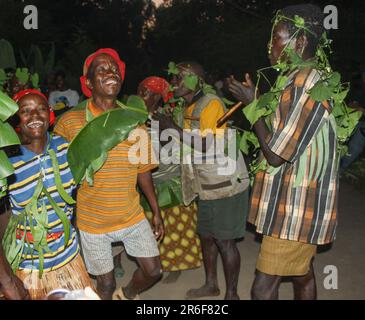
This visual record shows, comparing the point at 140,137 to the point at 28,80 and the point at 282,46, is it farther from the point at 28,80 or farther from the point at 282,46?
the point at 28,80

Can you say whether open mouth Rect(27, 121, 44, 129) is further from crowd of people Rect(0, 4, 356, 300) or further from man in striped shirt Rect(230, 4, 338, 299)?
man in striped shirt Rect(230, 4, 338, 299)

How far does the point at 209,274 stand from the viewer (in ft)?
14.6

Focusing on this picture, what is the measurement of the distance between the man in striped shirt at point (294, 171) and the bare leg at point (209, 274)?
131 centimetres

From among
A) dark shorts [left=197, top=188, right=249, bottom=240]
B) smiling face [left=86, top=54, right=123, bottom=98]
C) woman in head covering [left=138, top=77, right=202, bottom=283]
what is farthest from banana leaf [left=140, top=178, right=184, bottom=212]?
smiling face [left=86, top=54, right=123, bottom=98]

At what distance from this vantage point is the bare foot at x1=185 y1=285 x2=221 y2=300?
14.6 ft

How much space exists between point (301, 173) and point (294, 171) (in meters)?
0.04

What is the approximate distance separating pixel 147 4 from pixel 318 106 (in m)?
36.8

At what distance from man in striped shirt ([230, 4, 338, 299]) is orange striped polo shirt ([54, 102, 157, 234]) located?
2.90 ft

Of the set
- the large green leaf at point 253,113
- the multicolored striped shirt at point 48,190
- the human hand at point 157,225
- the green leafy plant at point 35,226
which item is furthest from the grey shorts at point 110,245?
the large green leaf at point 253,113

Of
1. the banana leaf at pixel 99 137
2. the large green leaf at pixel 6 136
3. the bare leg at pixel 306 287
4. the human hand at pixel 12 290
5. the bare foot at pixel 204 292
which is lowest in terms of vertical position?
the bare foot at pixel 204 292

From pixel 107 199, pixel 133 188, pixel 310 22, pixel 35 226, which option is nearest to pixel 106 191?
pixel 107 199

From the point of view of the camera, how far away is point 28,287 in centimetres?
281

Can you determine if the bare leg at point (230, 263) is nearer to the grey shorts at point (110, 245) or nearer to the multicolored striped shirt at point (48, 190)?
the grey shorts at point (110, 245)

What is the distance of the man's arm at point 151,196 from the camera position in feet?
12.2
